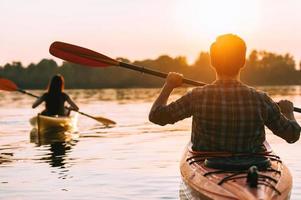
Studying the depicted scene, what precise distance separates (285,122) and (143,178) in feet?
15.2

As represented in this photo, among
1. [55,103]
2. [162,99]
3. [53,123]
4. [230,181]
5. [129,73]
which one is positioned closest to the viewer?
[230,181]

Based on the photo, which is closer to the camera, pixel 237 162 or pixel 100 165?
pixel 237 162

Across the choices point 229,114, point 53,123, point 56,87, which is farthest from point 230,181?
point 53,123

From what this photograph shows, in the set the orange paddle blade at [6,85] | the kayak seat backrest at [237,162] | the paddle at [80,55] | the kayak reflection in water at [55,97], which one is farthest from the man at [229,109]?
the orange paddle blade at [6,85]

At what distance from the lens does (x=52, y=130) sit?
17.8m

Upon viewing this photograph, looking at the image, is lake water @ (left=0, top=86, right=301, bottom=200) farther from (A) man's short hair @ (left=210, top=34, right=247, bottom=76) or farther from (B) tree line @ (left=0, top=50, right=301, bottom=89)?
(B) tree line @ (left=0, top=50, right=301, bottom=89)

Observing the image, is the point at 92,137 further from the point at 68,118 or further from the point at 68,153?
the point at 68,153

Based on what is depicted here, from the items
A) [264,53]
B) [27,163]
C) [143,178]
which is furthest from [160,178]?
[264,53]

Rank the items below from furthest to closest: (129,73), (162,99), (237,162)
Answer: (129,73), (162,99), (237,162)

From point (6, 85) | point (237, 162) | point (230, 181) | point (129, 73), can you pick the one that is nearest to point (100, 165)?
point (237, 162)

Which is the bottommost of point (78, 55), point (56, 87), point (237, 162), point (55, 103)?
point (55, 103)

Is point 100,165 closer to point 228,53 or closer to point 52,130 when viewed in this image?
point 52,130

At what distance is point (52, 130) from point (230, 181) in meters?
12.9

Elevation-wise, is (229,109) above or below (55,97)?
above
